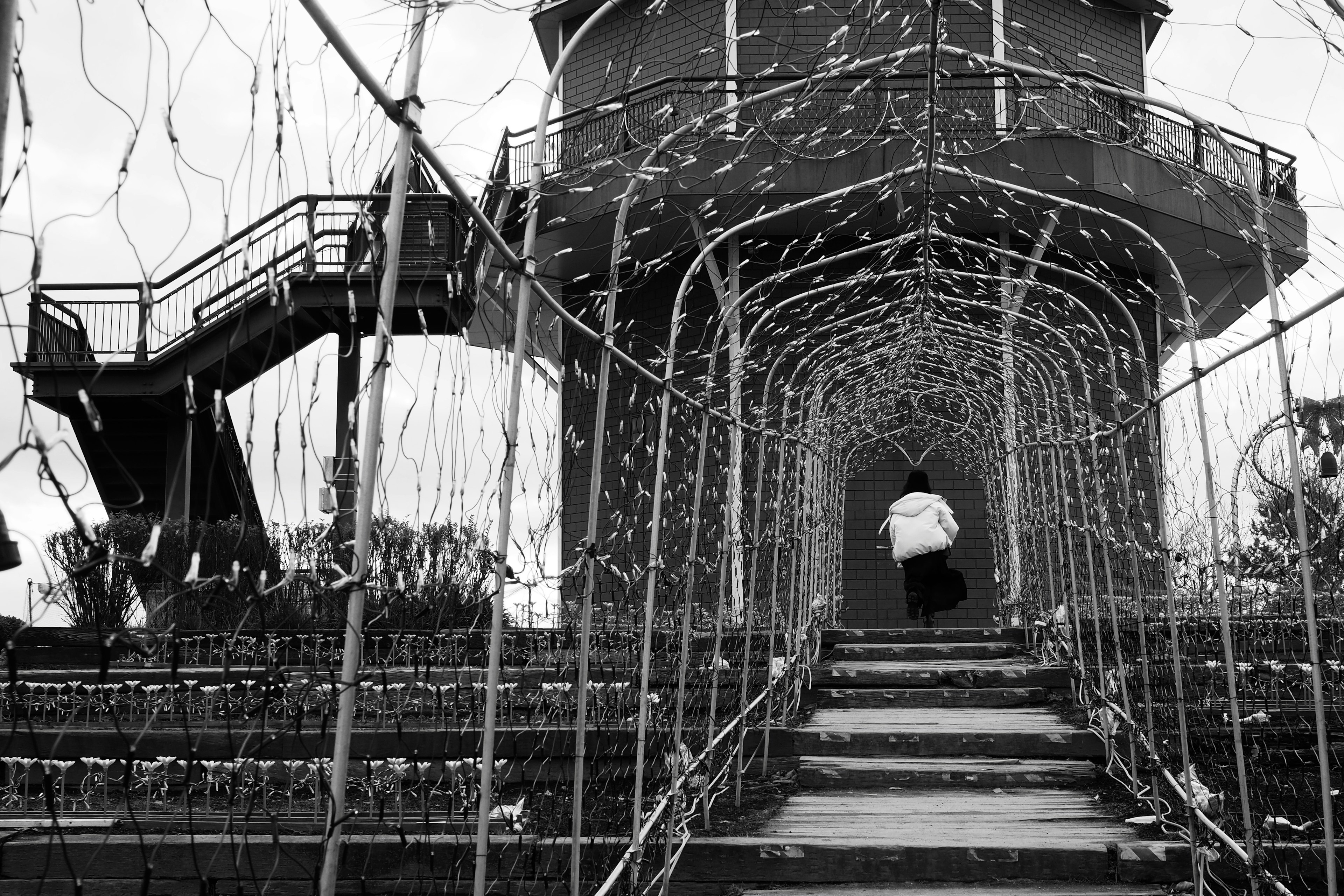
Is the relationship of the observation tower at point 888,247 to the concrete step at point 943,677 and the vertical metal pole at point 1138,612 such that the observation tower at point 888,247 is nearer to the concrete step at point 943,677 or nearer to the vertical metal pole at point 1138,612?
the vertical metal pole at point 1138,612

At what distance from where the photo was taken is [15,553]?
1.59 meters

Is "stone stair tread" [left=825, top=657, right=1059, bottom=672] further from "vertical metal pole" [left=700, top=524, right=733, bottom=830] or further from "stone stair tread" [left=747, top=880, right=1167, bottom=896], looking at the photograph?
"stone stair tread" [left=747, top=880, right=1167, bottom=896]

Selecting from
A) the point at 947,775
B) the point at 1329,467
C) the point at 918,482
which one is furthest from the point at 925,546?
the point at 1329,467

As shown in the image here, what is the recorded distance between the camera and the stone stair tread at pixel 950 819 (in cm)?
532

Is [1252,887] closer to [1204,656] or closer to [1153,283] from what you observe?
[1204,656]

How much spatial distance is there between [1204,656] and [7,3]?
8.41 meters

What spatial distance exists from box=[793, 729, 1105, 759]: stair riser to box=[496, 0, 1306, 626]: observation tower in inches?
47.4

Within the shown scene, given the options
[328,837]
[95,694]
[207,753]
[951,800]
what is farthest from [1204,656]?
[95,694]

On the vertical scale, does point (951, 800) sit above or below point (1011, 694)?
below

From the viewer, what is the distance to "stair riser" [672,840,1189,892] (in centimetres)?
502

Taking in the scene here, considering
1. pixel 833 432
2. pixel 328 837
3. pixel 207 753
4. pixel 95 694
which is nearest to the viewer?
pixel 328 837

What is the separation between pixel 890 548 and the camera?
15047 mm

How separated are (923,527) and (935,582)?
57cm

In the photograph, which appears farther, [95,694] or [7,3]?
[95,694]
